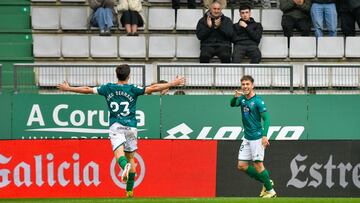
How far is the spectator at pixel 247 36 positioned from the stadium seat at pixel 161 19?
73.5 inches

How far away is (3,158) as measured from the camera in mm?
18844

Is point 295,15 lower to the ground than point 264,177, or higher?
higher

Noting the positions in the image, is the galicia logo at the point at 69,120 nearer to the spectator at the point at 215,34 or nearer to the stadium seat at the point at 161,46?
the spectator at the point at 215,34

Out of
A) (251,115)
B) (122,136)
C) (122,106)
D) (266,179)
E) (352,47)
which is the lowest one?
(266,179)

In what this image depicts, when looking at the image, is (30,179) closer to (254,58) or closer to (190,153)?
(190,153)

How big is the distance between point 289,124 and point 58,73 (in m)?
4.69

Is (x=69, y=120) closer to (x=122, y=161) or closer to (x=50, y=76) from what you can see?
(x=50, y=76)

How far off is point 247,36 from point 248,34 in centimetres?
6

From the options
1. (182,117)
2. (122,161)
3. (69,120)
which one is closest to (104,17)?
(69,120)

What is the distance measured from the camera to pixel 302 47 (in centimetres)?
2291

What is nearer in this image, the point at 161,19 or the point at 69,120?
the point at 69,120

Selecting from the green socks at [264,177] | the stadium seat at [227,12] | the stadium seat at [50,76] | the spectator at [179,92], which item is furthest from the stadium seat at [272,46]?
the green socks at [264,177]

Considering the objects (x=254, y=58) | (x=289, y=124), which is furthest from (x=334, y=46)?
(x=289, y=124)

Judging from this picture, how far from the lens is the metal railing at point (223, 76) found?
20141mm
